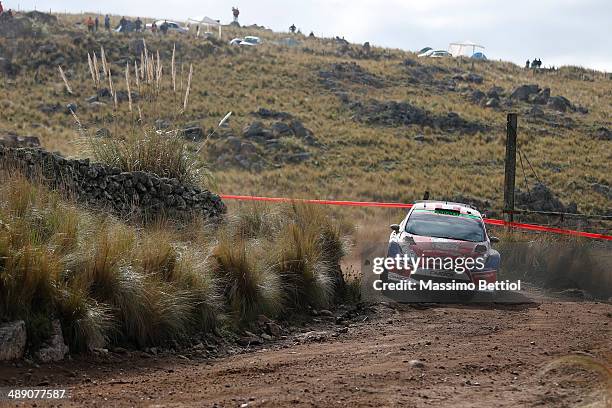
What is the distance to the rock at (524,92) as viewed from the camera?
61.1 meters

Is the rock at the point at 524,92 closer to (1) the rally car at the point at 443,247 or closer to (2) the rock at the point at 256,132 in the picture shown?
(2) the rock at the point at 256,132

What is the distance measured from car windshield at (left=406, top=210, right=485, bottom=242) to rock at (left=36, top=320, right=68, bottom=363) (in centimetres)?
715

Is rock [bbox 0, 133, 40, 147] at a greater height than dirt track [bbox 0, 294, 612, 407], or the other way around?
rock [bbox 0, 133, 40, 147]

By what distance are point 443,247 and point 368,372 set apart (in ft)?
18.2

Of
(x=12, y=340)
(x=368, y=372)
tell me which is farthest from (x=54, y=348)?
(x=368, y=372)

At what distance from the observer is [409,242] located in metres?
12.5

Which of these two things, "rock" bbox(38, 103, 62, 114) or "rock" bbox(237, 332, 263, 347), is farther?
"rock" bbox(38, 103, 62, 114)

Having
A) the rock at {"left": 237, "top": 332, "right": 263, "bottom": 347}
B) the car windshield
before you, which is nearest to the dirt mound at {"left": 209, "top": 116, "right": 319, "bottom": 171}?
the car windshield

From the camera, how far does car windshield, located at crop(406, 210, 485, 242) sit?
12984 millimetres

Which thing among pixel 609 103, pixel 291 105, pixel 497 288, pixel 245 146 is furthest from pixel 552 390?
pixel 609 103

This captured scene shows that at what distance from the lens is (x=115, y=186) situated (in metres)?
12.0

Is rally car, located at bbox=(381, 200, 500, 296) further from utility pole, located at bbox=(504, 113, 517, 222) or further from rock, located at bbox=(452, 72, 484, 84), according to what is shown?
rock, located at bbox=(452, 72, 484, 84)

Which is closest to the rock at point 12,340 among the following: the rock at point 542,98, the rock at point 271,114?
the rock at point 271,114

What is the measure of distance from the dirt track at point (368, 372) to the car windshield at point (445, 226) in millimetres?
3280
